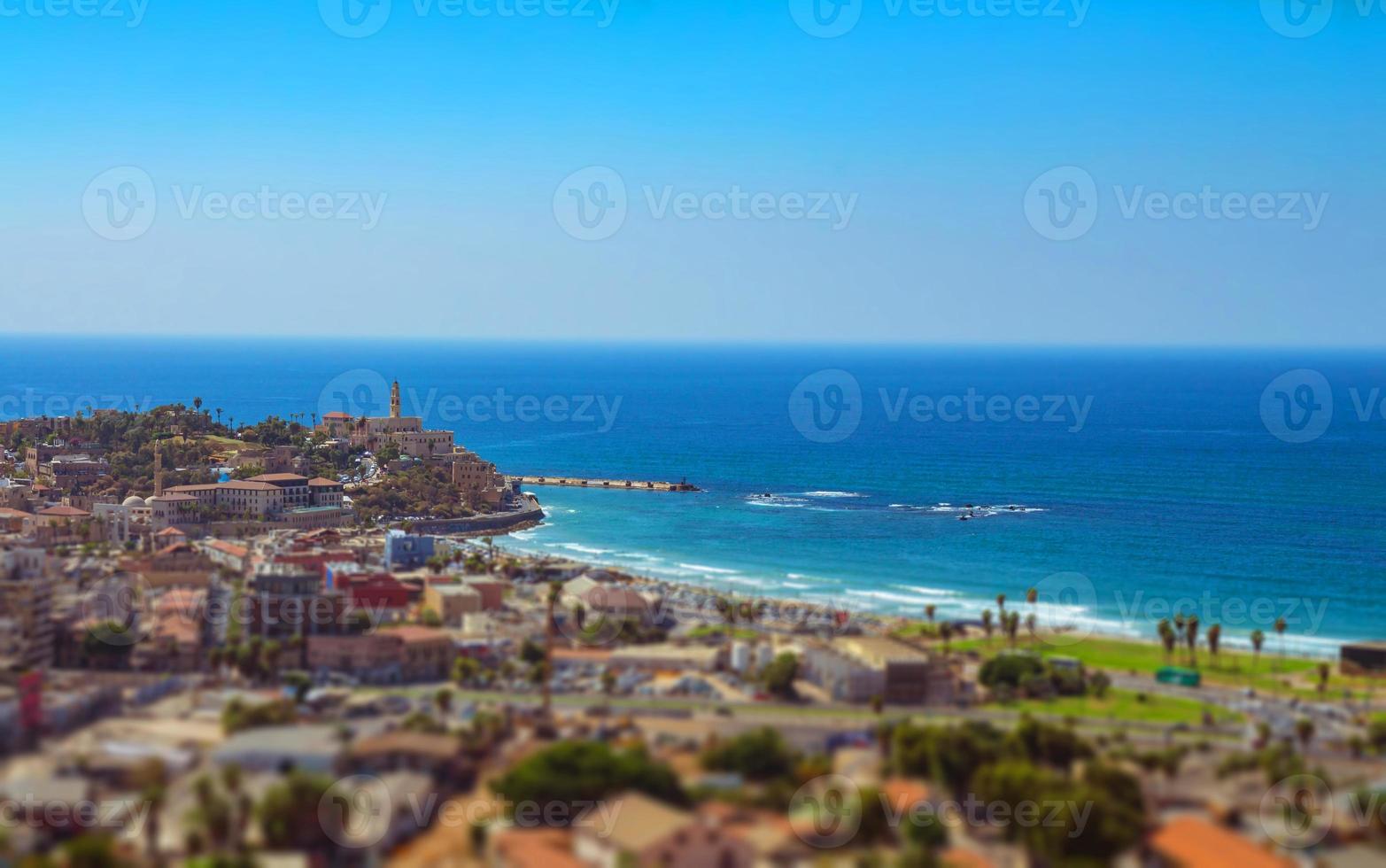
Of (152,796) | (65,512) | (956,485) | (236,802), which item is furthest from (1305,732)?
(956,485)

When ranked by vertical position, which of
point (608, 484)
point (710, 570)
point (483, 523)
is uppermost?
point (608, 484)

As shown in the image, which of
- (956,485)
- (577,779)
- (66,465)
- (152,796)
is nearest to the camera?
(152,796)

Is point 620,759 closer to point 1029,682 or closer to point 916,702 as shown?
point 916,702

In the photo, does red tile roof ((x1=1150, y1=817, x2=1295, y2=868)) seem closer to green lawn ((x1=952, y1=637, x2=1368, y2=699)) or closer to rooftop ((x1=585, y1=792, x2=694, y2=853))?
rooftop ((x1=585, y1=792, x2=694, y2=853))

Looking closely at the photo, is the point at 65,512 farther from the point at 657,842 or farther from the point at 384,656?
the point at 657,842

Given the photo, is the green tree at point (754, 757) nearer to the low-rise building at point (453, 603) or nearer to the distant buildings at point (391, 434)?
the low-rise building at point (453, 603)

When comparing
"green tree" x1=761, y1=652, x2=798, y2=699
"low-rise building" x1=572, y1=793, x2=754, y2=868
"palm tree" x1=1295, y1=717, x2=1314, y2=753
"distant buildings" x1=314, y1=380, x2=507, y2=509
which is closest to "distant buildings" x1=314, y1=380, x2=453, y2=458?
"distant buildings" x1=314, y1=380, x2=507, y2=509
